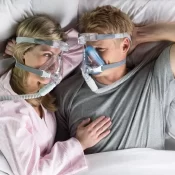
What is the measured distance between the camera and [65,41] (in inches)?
60.2

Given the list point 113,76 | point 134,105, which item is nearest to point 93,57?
point 113,76

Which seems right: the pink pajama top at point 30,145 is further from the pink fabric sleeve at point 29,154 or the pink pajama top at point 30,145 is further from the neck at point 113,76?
the neck at point 113,76

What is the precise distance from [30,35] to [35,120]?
1.07 feet

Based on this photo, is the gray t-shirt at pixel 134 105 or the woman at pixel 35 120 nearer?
the woman at pixel 35 120

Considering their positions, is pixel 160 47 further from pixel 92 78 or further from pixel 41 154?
pixel 41 154

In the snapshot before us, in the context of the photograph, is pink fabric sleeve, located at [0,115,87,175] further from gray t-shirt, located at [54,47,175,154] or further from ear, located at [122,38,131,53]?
ear, located at [122,38,131,53]

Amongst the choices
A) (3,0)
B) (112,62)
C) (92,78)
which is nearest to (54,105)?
(92,78)

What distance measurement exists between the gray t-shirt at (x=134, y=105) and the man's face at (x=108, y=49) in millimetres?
97

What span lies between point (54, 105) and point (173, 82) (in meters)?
0.49

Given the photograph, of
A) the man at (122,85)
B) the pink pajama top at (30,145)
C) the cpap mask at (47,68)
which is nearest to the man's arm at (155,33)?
the man at (122,85)

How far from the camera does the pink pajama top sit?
1.34 m

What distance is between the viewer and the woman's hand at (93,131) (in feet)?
4.88

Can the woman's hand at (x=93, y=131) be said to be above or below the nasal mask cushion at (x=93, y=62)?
below

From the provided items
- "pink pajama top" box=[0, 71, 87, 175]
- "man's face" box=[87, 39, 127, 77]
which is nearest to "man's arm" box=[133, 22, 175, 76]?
"man's face" box=[87, 39, 127, 77]
